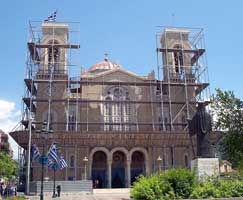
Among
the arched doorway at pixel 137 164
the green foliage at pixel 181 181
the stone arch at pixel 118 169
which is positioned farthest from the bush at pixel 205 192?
the arched doorway at pixel 137 164

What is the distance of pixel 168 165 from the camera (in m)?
39.5

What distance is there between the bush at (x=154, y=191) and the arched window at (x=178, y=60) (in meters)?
33.3

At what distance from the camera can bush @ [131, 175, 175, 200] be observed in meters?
11.5

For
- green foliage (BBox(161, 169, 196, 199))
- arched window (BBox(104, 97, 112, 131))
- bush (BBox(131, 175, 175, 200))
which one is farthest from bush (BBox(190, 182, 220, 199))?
arched window (BBox(104, 97, 112, 131))

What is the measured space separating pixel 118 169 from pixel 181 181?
29.5 metres

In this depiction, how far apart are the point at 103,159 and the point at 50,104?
926 cm

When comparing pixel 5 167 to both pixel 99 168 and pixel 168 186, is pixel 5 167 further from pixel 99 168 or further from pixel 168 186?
pixel 168 186

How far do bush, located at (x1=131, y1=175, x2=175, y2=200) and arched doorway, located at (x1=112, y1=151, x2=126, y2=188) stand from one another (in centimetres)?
2800

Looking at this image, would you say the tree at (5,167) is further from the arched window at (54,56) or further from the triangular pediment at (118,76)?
the triangular pediment at (118,76)

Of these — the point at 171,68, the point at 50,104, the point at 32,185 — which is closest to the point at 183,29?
the point at 171,68

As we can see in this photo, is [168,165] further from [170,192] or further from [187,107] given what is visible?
[170,192]

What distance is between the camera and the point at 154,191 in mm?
11695

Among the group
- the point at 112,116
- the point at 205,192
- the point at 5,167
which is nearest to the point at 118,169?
the point at 112,116

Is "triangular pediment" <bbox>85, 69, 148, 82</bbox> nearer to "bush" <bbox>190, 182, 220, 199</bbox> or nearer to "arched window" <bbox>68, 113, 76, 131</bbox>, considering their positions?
"arched window" <bbox>68, 113, 76, 131</bbox>
